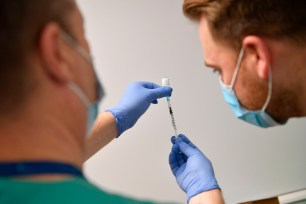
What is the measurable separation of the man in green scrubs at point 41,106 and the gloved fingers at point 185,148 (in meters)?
0.73

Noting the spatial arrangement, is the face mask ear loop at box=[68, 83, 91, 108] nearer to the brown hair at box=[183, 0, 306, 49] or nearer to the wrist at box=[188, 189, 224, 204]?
the brown hair at box=[183, 0, 306, 49]

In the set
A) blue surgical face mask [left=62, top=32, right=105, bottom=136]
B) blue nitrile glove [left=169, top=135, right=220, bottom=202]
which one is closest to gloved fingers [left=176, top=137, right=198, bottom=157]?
blue nitrile glove [left=169, top=135, right=220, bottom=202]

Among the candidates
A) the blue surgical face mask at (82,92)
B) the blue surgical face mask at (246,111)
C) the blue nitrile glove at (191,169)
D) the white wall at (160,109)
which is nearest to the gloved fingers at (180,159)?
the blue nitrile glove at (191,169)

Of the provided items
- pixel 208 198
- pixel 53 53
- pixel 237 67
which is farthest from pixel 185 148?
pixel 53 53

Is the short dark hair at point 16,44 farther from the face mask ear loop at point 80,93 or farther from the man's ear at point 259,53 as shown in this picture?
the man's ear at point 259,53

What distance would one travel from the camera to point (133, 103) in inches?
54.4

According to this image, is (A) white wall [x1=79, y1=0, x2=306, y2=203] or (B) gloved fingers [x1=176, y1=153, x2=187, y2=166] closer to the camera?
(B) gloved fingers [x1=176, y1=153, x2=187, y2=166]

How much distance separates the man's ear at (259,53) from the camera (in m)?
0.87

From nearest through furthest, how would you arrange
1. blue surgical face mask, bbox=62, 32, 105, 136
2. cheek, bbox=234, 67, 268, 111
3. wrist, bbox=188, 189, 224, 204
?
blue surgical face mask, bbox=62, 32, 105, 136 → cheek, bbox=234, 67, 268, 111 → wrist, bbox=188, 189, 224, 204

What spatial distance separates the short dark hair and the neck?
1.2 inches

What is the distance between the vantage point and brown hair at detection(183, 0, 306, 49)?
2.74ft

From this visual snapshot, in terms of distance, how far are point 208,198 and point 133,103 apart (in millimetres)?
489

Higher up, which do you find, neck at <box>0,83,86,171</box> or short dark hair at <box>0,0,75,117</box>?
short dark hair at <box>0,0,75,117</box>

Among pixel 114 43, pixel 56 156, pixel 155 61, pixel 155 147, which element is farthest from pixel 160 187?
pixel 56 156
